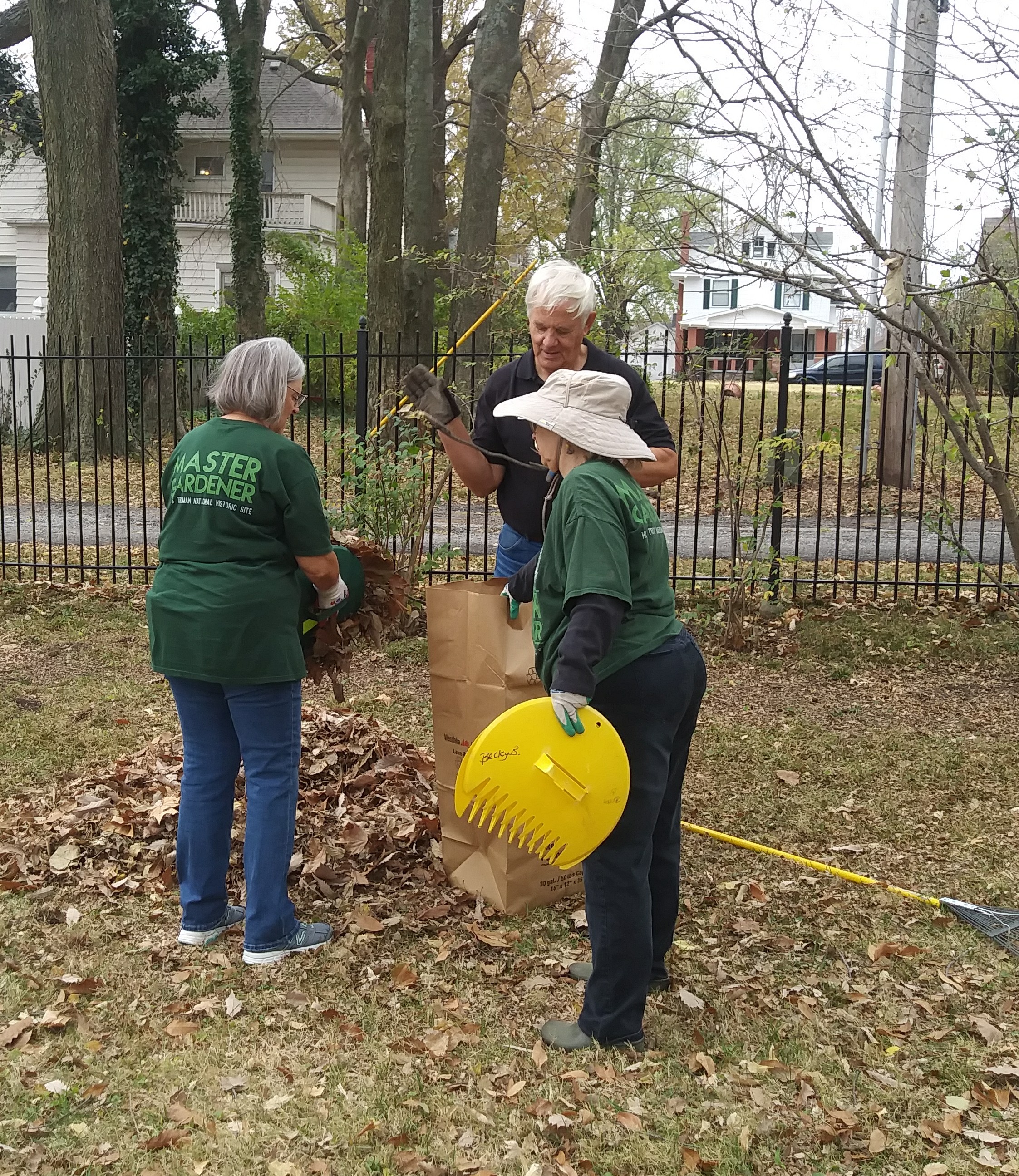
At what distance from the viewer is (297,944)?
347 cm

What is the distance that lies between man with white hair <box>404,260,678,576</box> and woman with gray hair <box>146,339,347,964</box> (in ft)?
1.60

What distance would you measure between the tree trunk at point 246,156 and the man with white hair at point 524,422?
14.9 meters

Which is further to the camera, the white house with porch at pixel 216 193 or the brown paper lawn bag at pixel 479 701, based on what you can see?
the white house with porch at pixel 216 193

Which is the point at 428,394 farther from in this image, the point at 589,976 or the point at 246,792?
the point at 589,976

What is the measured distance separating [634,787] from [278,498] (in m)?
1.24

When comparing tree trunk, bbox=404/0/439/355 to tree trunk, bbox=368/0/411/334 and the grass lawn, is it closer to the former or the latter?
tree trunk, bbox=368/0/411/334

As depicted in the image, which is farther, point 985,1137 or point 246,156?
point 246,156

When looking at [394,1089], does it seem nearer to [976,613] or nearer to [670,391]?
[976,613]

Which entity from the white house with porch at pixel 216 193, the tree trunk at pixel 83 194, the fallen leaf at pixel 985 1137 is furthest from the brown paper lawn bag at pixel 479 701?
the white house with porch at pixel 216 193

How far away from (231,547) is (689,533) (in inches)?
344

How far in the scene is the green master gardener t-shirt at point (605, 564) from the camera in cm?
258

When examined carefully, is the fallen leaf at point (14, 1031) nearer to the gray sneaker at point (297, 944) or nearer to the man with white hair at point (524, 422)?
the gray sneaker at point (297, 944)

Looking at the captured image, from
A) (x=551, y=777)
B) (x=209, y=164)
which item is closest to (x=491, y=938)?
(x=551, y=777)

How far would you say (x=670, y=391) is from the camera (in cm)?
2070
